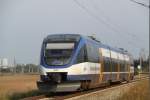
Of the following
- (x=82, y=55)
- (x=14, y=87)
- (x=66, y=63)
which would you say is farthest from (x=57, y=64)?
(x=14, y=87)

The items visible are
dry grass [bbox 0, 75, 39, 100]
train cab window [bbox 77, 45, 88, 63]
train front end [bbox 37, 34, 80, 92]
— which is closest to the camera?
train front end [bbox 37, 34, 80, 92]

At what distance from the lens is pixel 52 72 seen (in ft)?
83.1

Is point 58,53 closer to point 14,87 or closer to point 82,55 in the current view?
point 82,55

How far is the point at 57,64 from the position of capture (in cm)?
2550

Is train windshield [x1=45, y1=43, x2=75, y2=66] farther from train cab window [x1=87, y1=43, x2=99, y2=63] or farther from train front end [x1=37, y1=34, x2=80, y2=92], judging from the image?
train cab window [x1=87, y1=43, x2=99, y2=63]

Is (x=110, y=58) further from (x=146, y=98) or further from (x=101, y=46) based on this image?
(x=146, y=98)

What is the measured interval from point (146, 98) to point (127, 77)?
104 feet

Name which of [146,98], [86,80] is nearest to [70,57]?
[86,80]

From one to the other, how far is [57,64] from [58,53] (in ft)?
2.27

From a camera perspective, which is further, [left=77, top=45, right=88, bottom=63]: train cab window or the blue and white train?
[left=77, top=45, right=88, bottom=63]: train cab window

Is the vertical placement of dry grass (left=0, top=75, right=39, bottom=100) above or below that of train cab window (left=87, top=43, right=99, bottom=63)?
below

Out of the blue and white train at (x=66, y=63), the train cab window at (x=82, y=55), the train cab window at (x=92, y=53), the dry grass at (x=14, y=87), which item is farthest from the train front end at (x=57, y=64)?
the dry grass at (x=14, y=87)

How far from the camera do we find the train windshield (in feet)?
84.2

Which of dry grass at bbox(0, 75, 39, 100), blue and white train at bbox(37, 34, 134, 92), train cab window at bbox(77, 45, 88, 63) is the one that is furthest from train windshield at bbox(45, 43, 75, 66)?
dry grass at bbox(0, 75, 39, 100)
